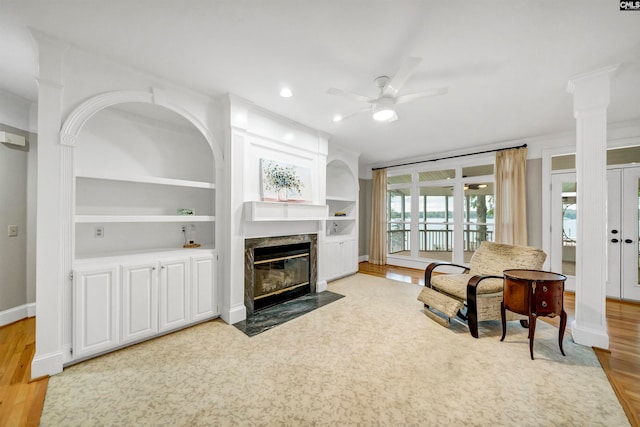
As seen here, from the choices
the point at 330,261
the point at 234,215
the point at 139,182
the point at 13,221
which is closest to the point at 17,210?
the point at 13,221

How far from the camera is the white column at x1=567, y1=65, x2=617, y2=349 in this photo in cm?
241

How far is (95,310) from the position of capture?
2.20 meters

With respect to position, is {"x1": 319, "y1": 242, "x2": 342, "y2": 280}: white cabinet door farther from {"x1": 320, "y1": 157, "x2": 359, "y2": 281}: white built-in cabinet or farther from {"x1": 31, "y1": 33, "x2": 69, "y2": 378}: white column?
{"x1": 31, "y1": 33, "x2": 69, "y2": 378}: white column

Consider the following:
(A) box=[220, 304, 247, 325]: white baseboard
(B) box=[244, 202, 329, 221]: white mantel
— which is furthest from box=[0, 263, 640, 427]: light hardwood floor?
(B) box=[244, 202, 329, 221]: white mantel

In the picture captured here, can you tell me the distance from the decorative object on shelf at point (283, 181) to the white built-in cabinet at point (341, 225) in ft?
2.95

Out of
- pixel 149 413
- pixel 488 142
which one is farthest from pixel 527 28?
pixel 149 413

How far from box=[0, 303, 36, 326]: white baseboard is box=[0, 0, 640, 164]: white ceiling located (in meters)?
2.53

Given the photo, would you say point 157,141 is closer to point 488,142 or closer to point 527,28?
point 527,28

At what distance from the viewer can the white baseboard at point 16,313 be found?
277cm

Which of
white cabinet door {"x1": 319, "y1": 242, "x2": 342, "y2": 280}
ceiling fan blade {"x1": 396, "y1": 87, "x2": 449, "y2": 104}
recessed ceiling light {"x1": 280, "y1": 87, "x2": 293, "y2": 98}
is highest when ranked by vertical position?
→ recessed ceiling light {"x1": 280, "y1": 87, "x2": 293, "y2": 98}

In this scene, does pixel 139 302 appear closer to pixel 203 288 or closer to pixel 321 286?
pixel 203 288

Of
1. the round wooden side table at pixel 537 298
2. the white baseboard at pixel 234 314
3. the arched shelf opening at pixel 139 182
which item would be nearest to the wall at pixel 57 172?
the arched shelf opening at pixel 139 182

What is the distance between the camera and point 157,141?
10.3 ft

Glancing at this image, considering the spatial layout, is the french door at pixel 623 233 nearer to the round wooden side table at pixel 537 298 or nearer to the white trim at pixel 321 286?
the round wooden side table at pixel 537 298
